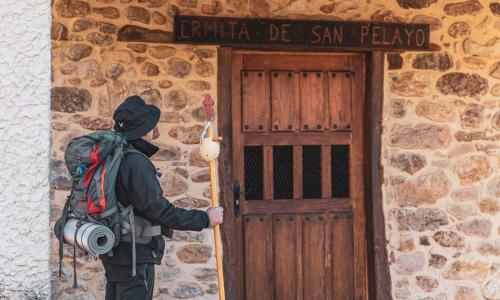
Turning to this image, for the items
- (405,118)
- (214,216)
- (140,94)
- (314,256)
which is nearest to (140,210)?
(214,216)

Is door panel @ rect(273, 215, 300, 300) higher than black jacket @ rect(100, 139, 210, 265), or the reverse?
black jacket @ rect(100, 139, 210, 265)

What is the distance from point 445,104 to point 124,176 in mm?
3232

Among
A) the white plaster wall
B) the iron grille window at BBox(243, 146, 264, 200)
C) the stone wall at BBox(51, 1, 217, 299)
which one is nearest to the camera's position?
the white plaster wall

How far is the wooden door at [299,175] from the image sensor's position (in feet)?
19.6

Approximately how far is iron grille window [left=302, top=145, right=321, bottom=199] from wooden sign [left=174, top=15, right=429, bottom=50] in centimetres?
88

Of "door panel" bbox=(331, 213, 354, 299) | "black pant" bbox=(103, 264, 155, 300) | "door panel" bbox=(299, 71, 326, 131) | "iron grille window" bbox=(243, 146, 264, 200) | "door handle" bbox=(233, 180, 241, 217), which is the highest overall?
"door panel" bbox=(299, 71, 326, 131)

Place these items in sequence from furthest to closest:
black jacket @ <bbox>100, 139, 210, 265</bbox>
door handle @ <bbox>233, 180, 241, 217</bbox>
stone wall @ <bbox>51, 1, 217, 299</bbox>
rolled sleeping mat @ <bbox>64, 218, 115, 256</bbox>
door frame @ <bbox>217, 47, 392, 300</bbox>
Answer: door handle @ <bbox>233, 180, 241, 217</bbox>
door frame @ <bbox>217, 47, 392, 300</bbox>
stone wall @ <bbox>51, 1, 217, 299</bbox>
black jacket @ <bbox>100, 139, 210, 265</bbox>
rolled sleeping mat @ <bbox>64, 218, 115, 256</bbox>

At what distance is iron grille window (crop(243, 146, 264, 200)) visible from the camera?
19.7ft

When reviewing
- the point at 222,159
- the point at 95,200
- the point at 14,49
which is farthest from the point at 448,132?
the point at 14,49

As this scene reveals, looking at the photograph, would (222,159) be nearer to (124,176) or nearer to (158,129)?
(158,129)

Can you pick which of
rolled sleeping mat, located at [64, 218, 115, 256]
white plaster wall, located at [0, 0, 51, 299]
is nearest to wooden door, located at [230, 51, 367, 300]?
rolled sleeping mat, located at [64, 218, 115, 256]

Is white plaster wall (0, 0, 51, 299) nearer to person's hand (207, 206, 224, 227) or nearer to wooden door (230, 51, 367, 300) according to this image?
person's hand (207, 206, 224, 227)

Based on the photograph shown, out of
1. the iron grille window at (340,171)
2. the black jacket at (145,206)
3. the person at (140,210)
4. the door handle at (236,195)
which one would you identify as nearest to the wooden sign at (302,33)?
the iron grille window at (340,171)

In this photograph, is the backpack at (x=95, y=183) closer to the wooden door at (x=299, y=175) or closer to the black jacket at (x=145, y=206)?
the black jacket at (x=145, y=206)
